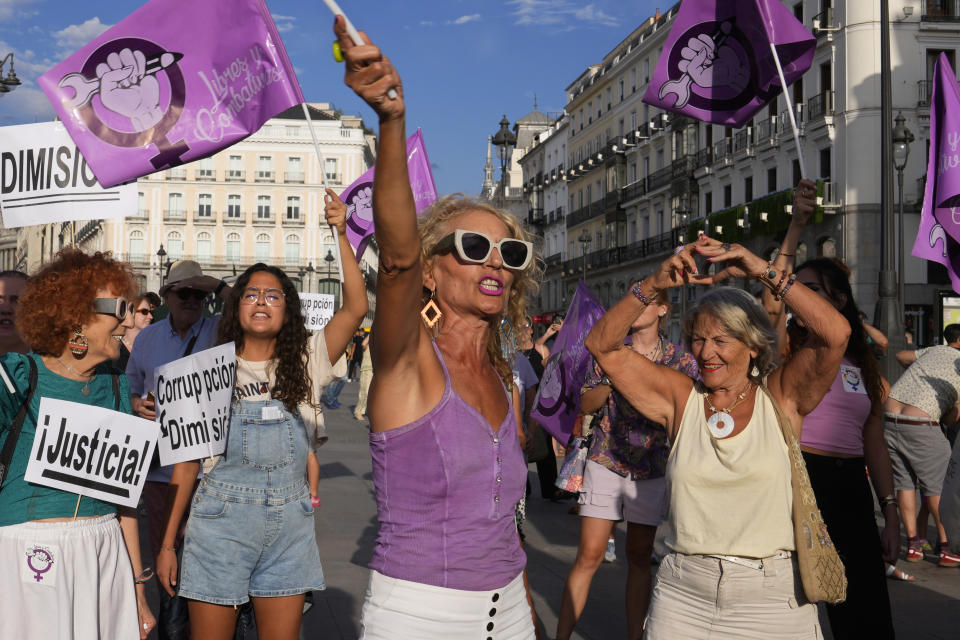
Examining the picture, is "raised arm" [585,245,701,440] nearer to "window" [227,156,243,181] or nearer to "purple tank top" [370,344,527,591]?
"purple tank top" [370,344,527,591]

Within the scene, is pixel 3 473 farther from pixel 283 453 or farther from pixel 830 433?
pixel 830 433

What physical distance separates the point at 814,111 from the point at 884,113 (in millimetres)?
26255

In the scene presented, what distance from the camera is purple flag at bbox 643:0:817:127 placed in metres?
6.59

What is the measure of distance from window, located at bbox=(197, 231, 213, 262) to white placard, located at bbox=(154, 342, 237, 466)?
81.6m

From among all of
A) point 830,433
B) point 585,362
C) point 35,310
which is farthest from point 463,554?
point 585,362

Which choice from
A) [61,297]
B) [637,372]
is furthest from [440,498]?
[61,297]

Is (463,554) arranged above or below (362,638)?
above

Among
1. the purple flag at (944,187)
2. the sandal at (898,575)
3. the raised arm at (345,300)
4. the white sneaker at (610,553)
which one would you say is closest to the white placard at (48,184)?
the raised arm at (345,300)

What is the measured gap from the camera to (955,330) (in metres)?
9.67

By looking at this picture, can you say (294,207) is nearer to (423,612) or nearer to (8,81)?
(8,81)

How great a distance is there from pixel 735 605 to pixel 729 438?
1.90ft

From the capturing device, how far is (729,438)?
12.4 ft

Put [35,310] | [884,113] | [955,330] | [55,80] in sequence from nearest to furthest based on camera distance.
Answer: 1. [35,310]
2. [55,80]
3. [955,330]
4. [884,113]

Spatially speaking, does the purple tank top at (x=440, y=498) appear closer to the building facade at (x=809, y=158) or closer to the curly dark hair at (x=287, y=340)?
the curly dark hair at (x=287, y=340)
